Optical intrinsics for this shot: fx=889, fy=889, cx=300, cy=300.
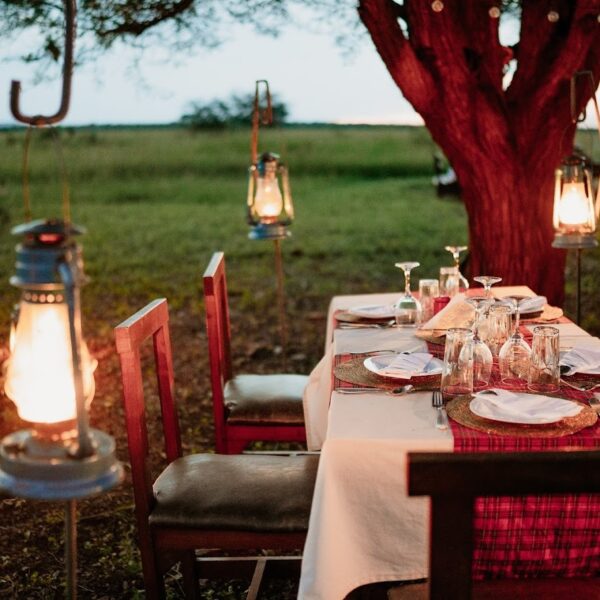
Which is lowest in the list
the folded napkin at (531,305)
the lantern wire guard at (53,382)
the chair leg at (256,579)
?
the chair leg at (256,579)

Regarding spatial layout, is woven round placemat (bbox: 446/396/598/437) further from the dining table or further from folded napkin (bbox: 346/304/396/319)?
folded napkin (bbox: 346/304/396/319)

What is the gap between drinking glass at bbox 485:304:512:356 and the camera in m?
2.67

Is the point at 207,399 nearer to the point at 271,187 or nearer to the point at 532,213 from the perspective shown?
the point at 271,187

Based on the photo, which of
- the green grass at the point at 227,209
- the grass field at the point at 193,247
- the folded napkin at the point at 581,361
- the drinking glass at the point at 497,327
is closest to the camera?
the folded napkin at the point at 581,361

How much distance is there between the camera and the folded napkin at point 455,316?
291 centimetres

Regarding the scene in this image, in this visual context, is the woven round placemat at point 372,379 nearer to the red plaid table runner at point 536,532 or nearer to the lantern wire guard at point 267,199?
the red plaid table runner at point 536,532

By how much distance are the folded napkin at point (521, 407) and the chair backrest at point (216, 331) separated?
49.2 inches

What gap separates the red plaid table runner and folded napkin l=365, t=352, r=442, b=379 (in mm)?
478

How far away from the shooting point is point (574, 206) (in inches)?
139

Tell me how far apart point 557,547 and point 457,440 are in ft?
1.06

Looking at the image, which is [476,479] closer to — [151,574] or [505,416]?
[505,416]

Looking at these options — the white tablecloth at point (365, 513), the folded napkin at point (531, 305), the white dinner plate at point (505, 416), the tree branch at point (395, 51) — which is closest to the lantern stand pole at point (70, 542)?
the white tablecloth at point (365, 513)

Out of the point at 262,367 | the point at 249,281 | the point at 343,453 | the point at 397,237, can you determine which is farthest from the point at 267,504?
the point at 397,237

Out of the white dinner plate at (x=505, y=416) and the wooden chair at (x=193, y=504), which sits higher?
the white dinner plate at (x=505, y=416)
